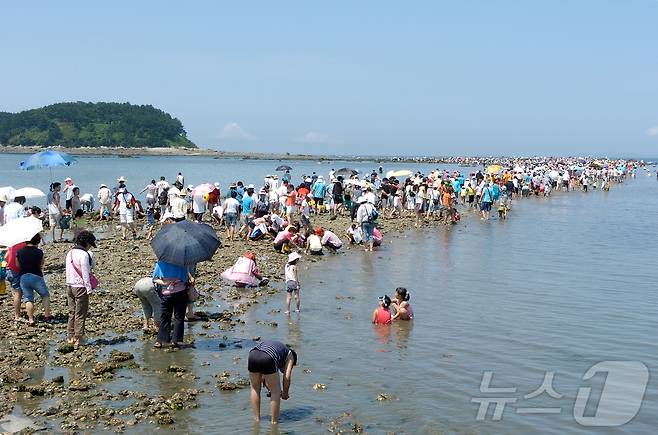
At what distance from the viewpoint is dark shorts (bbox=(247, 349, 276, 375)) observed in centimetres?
762

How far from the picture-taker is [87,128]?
604 feet

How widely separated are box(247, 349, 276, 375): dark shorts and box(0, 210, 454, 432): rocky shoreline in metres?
1.37

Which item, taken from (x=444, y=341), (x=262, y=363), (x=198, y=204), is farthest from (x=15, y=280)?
(x=198, y=204)

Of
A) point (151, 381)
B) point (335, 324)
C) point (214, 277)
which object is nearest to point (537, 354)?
point (335, 324)

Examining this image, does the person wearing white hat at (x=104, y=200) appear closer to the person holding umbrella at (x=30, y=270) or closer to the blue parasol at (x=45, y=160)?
the blue parasol at (x=45, y=160)

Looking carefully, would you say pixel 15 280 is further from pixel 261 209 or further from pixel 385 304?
pixel 261 209

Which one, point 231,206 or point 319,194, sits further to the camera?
point 319,194

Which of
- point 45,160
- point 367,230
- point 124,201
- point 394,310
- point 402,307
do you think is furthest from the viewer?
point 367,230

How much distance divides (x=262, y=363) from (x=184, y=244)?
11.4ft

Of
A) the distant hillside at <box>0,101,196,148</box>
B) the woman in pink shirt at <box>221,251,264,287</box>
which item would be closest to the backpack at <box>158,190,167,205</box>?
the woman in pink shirt at <box>221,251,264,287</box>

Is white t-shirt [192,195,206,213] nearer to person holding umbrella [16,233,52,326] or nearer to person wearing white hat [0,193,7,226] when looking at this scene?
person wearing white hat [0,193,7,226]

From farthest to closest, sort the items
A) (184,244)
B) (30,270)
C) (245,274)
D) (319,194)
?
1. (319,194)
2. (245,274)
3. (30,270)
4. (184,244)

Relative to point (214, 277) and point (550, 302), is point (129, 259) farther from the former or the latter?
point (550, 302)

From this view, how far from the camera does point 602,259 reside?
21.5 meters
